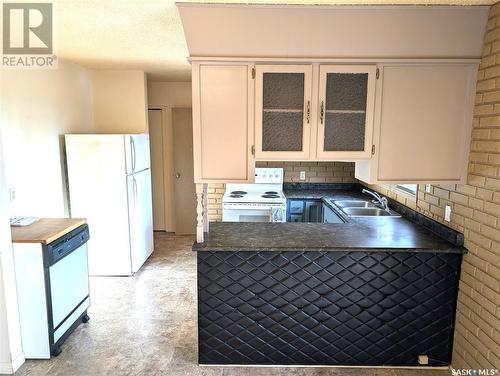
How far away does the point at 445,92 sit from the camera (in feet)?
7.47

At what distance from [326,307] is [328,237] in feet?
1.59

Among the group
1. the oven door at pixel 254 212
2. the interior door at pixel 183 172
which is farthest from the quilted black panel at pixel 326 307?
the interior door at pixel 183 172

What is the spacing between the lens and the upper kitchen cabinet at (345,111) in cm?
227

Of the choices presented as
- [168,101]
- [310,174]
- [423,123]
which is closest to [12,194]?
[168,101]

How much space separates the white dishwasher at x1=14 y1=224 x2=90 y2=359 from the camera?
2512 mm

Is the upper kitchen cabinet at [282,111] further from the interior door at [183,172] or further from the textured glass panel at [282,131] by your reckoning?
the interior door at [183,172]

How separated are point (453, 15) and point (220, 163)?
1.67m

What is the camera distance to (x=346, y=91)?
2.30m

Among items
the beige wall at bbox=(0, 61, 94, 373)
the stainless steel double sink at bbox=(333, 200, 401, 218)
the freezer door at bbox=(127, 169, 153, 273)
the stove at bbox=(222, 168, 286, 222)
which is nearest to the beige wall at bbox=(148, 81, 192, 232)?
the freezer door at bbox=(127, 169, 153, 273)

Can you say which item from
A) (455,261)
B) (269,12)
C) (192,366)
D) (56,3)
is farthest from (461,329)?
(56,3)

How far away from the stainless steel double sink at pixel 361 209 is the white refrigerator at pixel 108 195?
7.64ft

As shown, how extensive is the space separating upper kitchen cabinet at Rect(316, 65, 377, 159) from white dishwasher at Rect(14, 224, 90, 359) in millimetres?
2057

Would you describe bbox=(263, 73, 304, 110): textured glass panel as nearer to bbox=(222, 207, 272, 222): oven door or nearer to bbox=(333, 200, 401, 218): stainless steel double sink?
bbox=(333, 200, 401, 218): stainless steel double sink

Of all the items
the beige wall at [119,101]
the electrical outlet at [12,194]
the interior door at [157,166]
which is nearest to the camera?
the electrical outlet at [12,194]
